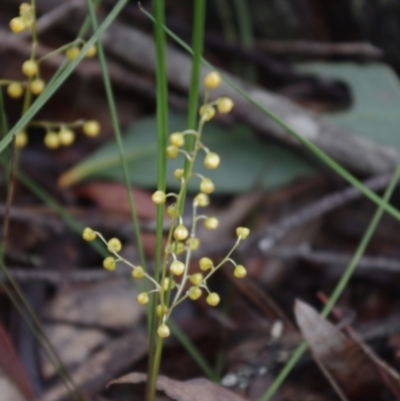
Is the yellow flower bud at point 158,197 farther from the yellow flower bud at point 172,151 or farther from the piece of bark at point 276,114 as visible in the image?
the piece of bark at point 276,114

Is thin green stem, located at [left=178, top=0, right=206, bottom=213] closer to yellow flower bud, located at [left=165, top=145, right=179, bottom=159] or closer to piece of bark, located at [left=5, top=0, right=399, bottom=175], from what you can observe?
yellow flower bud, located at [left=165, top=145, right=179, bottom=159]

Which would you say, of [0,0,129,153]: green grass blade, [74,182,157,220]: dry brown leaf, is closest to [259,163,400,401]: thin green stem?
[0,0,129,153]: green grass blade

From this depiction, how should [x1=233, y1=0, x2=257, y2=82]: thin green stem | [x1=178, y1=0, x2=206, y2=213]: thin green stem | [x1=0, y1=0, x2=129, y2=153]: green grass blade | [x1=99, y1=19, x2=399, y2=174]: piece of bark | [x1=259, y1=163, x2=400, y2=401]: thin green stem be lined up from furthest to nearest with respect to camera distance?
[x1=233, y1=0, x2=257, y2=82]: thin green stem < [x1=99, y1=19, x2=399, y2=174]: piece of bark < [x1=259, y1=163, x2=400, y2=401]: thin green stem < [x1=0, y1=0, x2=129, y2=153]: green grass blade < [x1=178, y1=0, x2=206, y2=213]: thin green stem

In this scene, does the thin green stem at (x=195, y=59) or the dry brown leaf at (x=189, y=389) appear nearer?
the thin green stem at (x=195, y=59)

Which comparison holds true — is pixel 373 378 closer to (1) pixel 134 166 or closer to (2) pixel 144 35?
(1) pixel 134 166

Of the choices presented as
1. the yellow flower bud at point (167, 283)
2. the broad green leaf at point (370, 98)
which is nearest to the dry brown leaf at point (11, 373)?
the yellow flower bud at point (167, 283)

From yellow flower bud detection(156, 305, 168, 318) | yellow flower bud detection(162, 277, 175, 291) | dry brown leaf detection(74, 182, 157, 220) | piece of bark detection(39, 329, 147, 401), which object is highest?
yellow flower bud detection(162, 277, 175, 291)

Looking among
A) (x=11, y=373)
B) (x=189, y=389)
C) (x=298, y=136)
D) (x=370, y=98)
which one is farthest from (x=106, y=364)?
(x=370, y=98)
